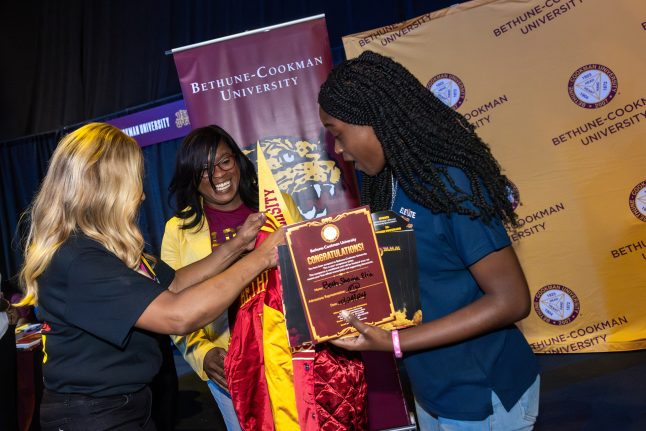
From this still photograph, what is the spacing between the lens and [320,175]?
3824 millimetres

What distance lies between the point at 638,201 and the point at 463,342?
125 inches

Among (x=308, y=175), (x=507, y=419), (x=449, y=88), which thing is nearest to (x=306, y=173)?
(x=308, y=175)

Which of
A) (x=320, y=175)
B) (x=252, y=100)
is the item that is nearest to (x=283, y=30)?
(x=252, y=100)

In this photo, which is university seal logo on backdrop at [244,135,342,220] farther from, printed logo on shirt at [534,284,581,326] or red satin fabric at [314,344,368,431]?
red satin fabric at [314,344,368,431]

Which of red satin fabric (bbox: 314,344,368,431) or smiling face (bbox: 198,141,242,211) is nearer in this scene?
red satin fabric (bbox: 314,344,368,431)

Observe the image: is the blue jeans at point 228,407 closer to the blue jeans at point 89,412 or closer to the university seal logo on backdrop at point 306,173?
the blue jeans at point 89,412

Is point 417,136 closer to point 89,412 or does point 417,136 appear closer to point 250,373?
point 250,373

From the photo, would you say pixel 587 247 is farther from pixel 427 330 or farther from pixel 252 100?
pixel 427 330

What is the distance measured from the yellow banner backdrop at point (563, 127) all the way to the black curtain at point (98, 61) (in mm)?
855

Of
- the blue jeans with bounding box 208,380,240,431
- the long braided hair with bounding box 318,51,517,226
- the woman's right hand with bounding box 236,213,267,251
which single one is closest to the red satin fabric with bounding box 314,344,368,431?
the woman's right hand with bounding box 236,213,267,251

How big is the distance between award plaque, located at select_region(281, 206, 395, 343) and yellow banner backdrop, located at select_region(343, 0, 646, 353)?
316 cm

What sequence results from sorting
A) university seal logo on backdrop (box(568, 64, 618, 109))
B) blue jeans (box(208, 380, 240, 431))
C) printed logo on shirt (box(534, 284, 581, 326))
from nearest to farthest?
1. blue jeans (box(208, 380, 240, 431))
2. university seal logo on backdrop (box(568, 64, 618, 109))
3. printed logo on shirt (box(534, 284, 581, 326))

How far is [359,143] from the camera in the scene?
1.42m

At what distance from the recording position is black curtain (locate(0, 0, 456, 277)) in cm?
536
